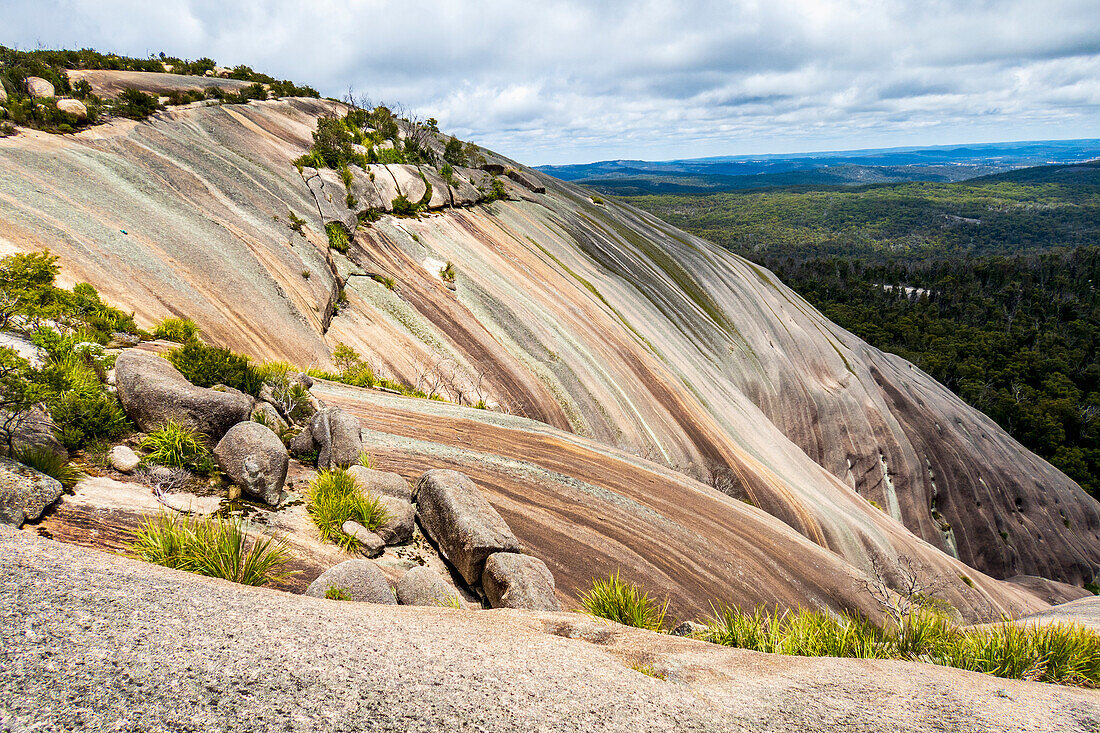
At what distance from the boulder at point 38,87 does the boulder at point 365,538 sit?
18018 mm

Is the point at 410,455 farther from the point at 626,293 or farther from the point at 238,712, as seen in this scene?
the point at 626,293

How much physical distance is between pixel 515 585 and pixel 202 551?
3.90 meters

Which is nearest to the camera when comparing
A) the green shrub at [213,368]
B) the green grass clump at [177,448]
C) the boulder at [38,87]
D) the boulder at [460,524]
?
the green grass clump at [177,448]

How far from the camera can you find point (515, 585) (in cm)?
694

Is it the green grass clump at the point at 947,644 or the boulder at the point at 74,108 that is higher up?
the boulder at the point at 74,108

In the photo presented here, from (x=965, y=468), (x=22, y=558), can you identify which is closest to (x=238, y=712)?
(x=22, y=558)

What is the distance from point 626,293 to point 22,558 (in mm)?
30076

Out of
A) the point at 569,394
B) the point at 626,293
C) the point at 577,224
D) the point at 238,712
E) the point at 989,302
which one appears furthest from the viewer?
the point at 989,302

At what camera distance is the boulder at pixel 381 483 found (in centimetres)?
815

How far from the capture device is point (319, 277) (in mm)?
17109

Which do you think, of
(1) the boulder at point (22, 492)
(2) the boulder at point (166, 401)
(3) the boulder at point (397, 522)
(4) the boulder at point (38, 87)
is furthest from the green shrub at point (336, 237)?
(1) the boulder at point (22, 492)

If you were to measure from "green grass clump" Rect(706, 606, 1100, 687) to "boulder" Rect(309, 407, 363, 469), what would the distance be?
21.9ft

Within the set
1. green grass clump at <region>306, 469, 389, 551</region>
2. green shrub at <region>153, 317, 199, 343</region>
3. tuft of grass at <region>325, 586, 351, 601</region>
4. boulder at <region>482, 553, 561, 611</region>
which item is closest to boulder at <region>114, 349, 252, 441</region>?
green grass clump at <region>306, 469, 389, 551</region>

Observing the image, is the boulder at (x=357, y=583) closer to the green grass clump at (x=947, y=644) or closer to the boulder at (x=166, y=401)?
the boulder at (x=166, y=401)
